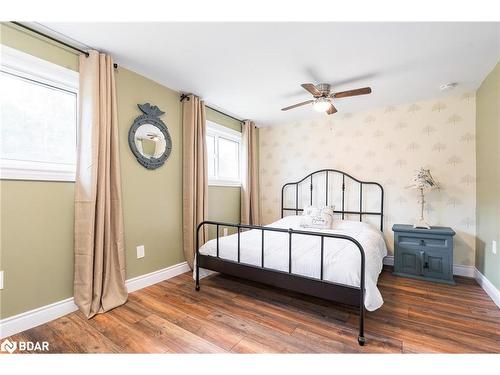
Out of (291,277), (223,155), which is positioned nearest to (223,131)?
(223,155)

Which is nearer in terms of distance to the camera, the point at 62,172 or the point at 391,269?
the point at 62,172

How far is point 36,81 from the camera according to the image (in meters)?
1.98

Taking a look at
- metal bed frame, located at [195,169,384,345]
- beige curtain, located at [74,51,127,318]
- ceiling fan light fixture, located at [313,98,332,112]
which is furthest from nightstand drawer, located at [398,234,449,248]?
beige curtain, located at [74,51,127,318]

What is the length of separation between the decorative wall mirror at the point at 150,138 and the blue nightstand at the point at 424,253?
3.14 meters

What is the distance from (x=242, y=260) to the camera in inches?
94.8

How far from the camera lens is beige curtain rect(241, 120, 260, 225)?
427 centimetres

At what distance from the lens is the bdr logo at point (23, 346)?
5.40 ft

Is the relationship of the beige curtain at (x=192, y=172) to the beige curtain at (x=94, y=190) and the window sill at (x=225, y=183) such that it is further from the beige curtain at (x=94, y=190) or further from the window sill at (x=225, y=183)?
the beige curtain at (x=94, y=190)

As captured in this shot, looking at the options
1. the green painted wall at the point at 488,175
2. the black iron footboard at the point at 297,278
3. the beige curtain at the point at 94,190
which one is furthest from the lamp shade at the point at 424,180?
the beige curtain at the point at 94,190

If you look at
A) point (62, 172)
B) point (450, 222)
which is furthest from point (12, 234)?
point (450, 222)

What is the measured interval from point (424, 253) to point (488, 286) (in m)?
0.61

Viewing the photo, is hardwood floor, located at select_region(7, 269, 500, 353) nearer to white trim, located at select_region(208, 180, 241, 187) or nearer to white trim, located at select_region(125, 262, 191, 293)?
white trim, located at select_region(125, 262, 191, 293)
